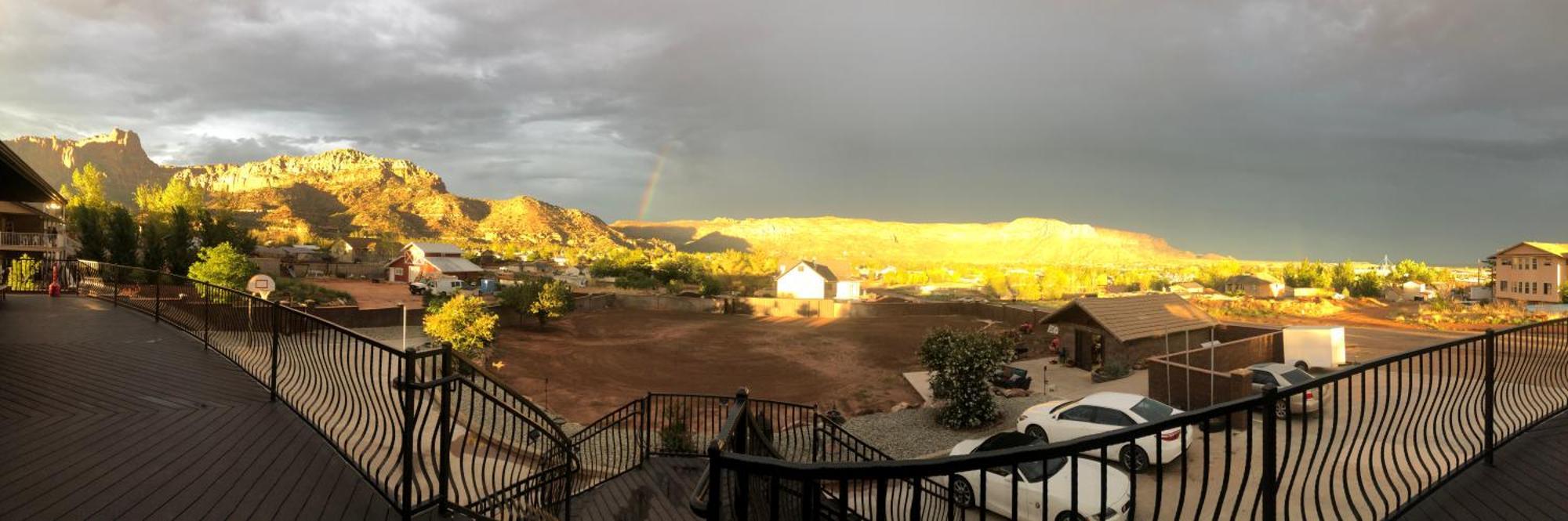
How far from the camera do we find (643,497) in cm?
815

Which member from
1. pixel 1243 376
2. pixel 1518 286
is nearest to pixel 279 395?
pixel 1243 376

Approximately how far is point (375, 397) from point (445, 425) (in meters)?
1.09

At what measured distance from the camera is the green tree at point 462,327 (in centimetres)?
Result: 2666

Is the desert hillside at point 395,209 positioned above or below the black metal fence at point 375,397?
above

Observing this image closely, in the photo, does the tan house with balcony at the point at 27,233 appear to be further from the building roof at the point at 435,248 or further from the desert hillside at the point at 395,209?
the desert hillside at the point at 395,209

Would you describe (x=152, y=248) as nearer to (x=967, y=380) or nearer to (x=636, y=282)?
(x=636, y=282)

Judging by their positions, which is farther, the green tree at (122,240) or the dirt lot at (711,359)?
the green tree at (122,240)

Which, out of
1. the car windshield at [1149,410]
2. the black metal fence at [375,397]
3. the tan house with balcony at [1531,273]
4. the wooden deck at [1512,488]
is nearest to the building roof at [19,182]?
the black metal fence at [375,397]

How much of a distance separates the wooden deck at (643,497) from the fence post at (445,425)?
9.80ft

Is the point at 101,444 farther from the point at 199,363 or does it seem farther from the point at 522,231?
the point at 522,231

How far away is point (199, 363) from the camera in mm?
8430

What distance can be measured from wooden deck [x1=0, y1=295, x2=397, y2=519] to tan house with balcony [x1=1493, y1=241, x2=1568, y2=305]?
72512 millimetres

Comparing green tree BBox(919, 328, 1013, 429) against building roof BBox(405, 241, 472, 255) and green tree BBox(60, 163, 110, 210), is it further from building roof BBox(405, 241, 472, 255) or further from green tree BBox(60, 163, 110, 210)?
building roof BBox(405, 241, 472, 255)

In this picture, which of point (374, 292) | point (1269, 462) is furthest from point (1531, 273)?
point (374, 292)
